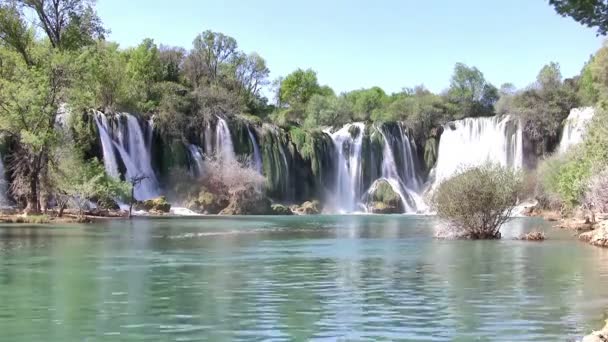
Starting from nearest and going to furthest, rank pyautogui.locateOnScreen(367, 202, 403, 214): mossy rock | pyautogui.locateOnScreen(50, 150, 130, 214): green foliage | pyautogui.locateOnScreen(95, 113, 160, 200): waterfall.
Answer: pyautogui.locateOnScreen(50, 150, 130, 214): green foliage, pyautogui.locateOnScreen(95, 113, 160, 200): waterfall, pyautogui.locateOnScreen(367, 202, 403, 214): mossy rock

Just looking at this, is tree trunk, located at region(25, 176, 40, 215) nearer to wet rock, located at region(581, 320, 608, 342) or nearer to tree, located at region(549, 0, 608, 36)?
tree, located at region(549, 0, 608, 36)

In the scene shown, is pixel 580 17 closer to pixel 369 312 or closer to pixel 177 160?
pixel 369 312

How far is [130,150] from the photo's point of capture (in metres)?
73.1

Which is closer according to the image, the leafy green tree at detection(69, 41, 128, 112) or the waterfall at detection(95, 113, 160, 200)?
the leafy green tree at detection(69, 41, 128, 112)

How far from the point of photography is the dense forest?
50.4m

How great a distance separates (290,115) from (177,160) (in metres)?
36.0

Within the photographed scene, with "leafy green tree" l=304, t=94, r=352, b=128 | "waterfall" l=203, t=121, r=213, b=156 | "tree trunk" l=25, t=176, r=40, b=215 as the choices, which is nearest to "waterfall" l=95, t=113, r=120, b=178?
"waterfall" l=203, t=121, r=213, b=156

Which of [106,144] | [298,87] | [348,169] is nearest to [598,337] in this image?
[106,144]

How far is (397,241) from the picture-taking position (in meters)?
35.0

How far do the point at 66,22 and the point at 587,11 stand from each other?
46845 millimetres

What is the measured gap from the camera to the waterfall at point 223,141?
81.1m

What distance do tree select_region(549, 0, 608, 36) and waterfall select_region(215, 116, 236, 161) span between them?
6652cm

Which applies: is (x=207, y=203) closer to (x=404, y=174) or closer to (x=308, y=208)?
(x=308, y=208)

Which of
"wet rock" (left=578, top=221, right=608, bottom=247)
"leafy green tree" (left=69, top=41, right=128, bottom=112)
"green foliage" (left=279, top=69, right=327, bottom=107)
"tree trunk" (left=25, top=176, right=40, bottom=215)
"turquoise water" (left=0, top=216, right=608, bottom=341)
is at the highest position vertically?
"green foliage" (left=279, top=69, right=327, bottom=107)
